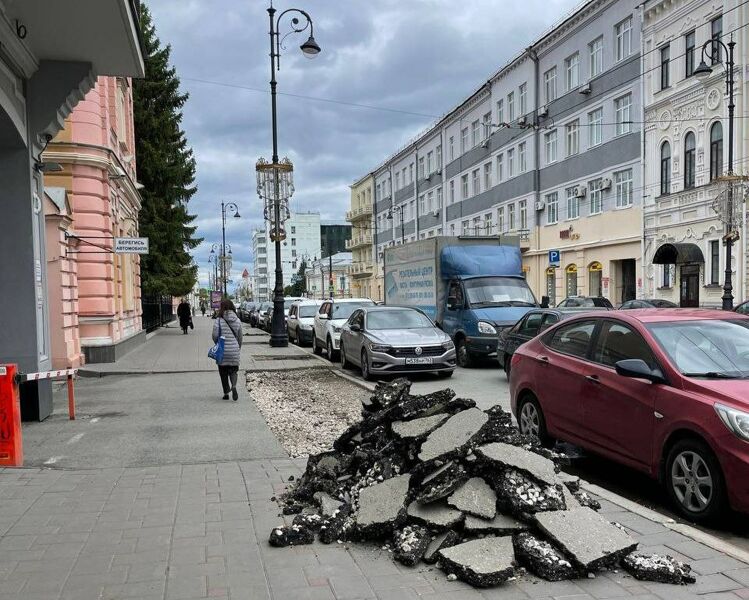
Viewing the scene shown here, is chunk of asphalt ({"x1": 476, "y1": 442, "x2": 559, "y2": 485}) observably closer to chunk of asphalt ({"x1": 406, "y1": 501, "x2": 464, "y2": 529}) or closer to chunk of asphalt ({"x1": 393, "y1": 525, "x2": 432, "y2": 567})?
chunk of asphalt ({"x1": 406, "y1": 501, "x2": 464, "y2": 529})

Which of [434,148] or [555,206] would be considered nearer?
[555,206]

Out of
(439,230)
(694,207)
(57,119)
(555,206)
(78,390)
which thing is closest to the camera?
(57,119)

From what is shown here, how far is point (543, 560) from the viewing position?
11.9 feet

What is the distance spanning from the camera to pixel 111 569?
12.2 ft

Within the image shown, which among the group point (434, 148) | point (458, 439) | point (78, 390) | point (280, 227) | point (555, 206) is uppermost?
point (434, 148)

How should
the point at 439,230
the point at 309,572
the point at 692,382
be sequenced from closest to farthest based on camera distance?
1. the point at 309,572
2. the point at 692,382
3. the point at 439,230

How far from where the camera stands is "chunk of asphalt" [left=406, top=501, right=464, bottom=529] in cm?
395

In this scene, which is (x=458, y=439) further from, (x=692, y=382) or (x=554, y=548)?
(x=692, y=382)

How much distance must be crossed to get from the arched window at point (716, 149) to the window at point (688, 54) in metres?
2.78

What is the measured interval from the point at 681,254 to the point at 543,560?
2528 centimetres

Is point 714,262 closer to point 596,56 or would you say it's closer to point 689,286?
point 689,286

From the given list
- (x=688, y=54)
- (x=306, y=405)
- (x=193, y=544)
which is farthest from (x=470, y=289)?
(x=688, y=54)

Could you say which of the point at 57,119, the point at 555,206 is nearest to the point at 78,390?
the point at 57,119

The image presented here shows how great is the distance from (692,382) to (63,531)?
15.1 ft
